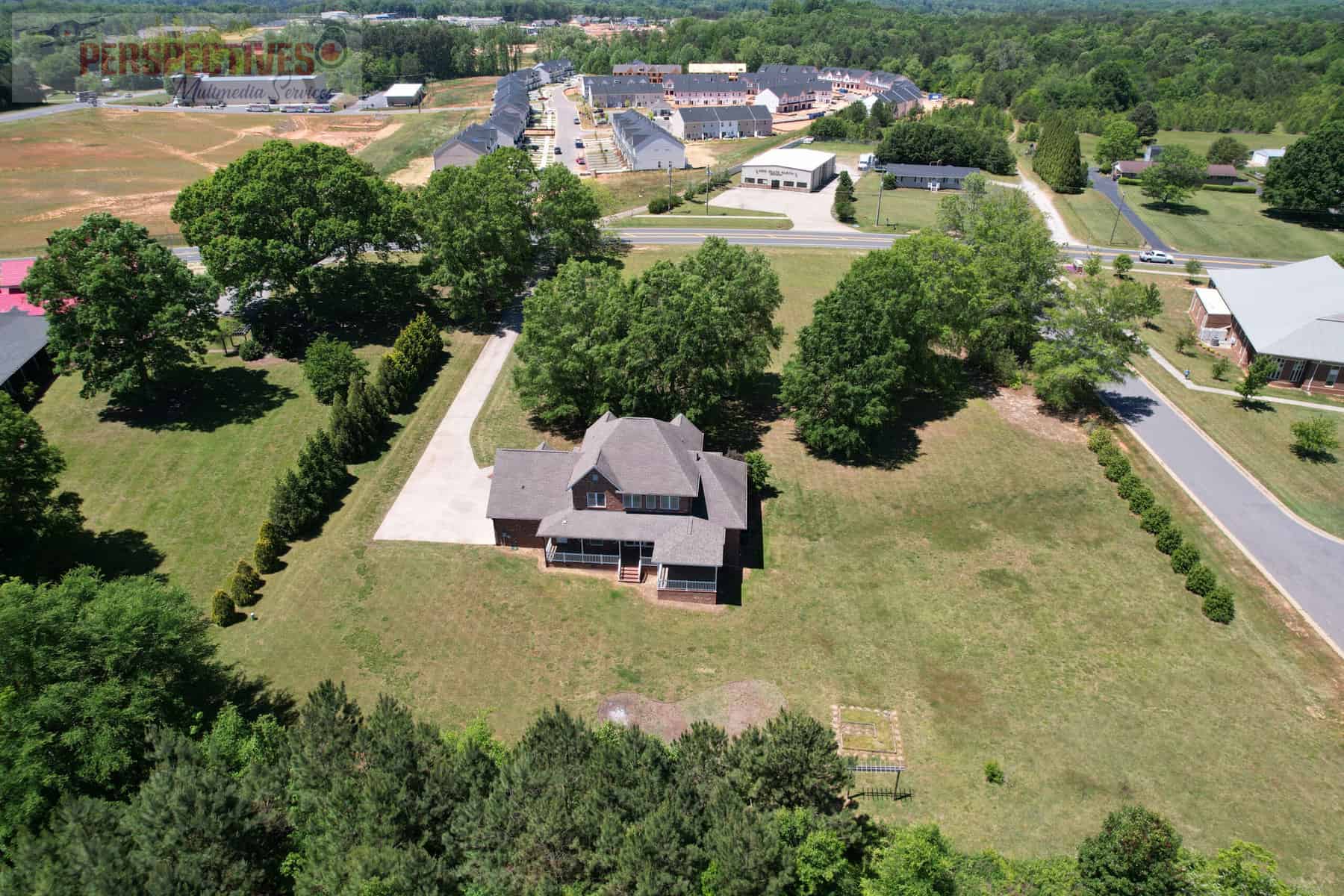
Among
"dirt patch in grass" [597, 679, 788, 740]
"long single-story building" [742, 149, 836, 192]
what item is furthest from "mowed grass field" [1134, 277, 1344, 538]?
"long single-story building" [742, 149, 836, 192]

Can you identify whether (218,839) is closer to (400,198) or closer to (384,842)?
(384,842)

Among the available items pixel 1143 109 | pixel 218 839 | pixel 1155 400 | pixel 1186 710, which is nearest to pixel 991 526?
pixel 1186 710

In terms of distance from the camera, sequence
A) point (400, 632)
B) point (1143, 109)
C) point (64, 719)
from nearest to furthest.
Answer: point (64, 719) → point (400, 632) → point (1143, 109)

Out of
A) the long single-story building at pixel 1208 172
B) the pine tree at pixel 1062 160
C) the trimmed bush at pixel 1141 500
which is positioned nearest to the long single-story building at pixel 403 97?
the pine tree at pixel 1062 160

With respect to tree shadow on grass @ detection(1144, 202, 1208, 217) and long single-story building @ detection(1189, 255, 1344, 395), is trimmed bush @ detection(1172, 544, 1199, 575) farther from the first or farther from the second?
tree shadow on grass @ detection(1144, 202, 1208, 217)

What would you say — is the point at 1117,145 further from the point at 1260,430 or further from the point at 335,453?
the point at 335,453

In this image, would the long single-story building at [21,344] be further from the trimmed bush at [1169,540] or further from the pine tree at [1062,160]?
the pine tree at [1062,160]

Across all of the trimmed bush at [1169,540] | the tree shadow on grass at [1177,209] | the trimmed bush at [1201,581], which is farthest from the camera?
the tree shadow on grass at [1177,209]
